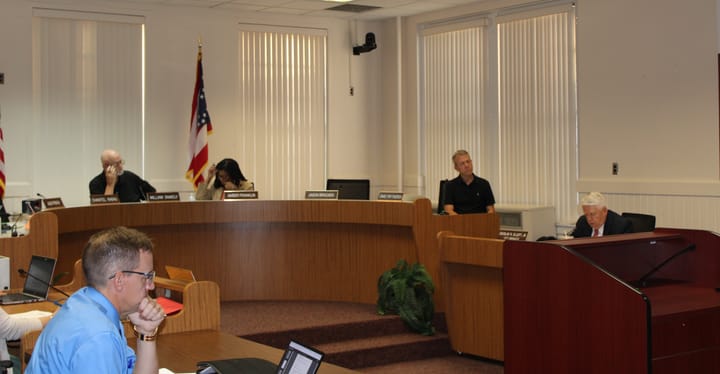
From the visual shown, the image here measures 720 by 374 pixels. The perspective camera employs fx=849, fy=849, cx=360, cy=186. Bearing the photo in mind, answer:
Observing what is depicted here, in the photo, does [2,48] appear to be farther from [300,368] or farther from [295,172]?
[300,368]

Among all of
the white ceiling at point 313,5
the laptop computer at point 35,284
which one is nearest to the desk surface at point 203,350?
the laptop computer at point 35,284

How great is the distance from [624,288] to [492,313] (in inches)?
69.9

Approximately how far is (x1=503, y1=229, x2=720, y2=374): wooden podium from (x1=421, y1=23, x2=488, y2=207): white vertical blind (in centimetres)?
486

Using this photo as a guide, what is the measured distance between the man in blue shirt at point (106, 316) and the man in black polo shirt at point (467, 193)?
5220 millimetres

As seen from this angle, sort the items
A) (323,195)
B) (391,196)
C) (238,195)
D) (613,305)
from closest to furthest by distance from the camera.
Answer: (613,305) < (391,196) < (238,195) < (323,195)

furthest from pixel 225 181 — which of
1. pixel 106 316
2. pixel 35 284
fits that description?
pixel 106 316

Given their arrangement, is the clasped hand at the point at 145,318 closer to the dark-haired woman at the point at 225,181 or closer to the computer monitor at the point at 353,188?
the dark-haired woman at the point at 225,181

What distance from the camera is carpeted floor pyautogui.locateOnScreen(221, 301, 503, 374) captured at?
19.8ft

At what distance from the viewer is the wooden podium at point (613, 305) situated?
4.25 m

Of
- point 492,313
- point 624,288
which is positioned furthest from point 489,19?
point 624,288

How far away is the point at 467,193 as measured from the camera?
7.45 metres

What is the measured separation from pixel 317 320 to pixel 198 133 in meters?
3.54

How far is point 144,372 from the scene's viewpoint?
2369mm

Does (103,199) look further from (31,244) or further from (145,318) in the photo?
(145,318)
